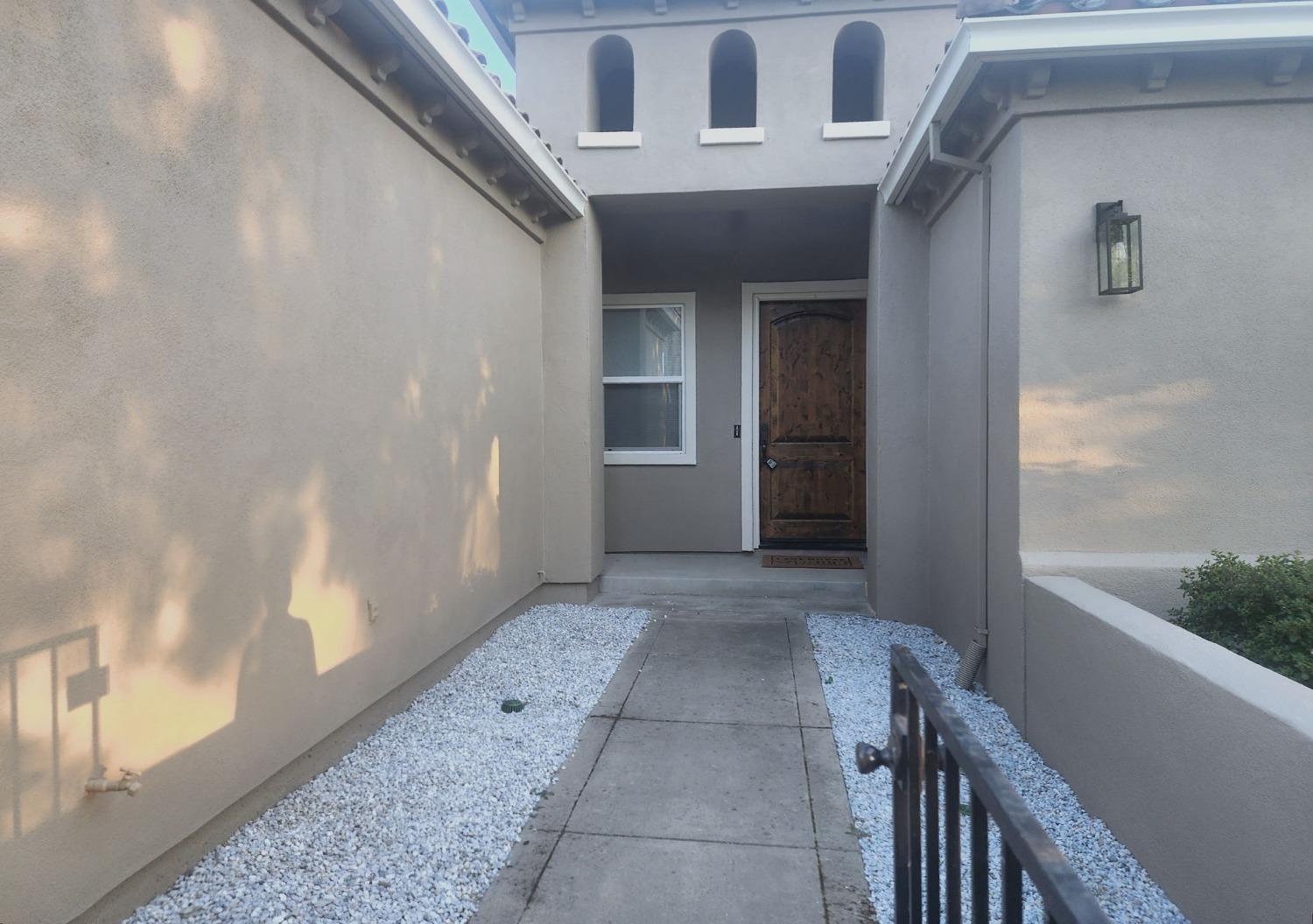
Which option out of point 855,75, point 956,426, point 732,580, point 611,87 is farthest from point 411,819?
point 855,75

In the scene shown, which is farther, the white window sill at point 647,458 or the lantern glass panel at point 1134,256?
the white window sill at point 647,458

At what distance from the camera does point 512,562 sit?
523 centimetres

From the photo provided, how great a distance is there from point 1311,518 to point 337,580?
165 inches

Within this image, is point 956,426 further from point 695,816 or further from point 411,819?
point 411,819

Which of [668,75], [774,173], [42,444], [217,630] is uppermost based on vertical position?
[668,75]

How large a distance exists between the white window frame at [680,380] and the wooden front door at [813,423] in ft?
2.14

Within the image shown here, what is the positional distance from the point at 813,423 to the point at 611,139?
3125 millimetres

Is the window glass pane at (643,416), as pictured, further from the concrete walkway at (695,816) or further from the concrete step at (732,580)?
the concrete walkway at (695,816)

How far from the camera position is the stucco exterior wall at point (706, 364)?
690 cm

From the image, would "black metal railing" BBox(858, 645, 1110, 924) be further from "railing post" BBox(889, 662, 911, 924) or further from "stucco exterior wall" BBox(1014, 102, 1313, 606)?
"stucco exterior wall" BBox(1014, 102, 1313, 606)

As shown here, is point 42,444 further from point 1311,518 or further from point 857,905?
point 1311,518

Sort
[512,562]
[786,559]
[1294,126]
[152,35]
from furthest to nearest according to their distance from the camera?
1. [786,559]
2. [512,562]
3. [1294,126]
4. [152,35]

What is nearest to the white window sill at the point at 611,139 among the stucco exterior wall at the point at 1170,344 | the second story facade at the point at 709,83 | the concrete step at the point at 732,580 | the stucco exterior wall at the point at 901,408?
the second story facade at the point at 709,83

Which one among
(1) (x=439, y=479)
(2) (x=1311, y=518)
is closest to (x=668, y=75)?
(1) (x=439, y=479)
